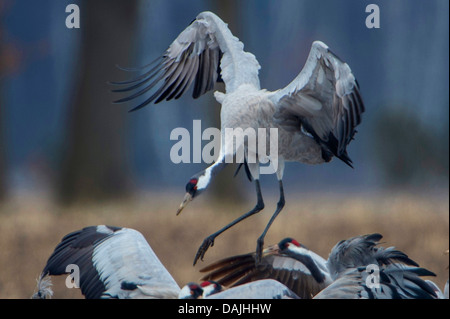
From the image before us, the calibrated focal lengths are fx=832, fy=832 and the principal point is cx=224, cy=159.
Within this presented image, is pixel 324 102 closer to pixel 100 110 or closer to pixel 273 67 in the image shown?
pixel 100 110

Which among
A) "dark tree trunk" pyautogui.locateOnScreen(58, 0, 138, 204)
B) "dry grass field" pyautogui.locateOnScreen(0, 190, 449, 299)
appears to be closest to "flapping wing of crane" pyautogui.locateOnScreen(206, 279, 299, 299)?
"dry grass field" pyautogui.locateOnScreen(0, 190, 449, 299)

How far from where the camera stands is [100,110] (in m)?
9.15

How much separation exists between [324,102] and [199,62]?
44.2 inches

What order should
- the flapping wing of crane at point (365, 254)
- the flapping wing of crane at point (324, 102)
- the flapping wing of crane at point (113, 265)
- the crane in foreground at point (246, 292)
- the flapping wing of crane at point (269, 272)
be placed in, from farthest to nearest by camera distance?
the flapping wing of crane at point (269, 272) < the flapping wing of crane at point (365, 254) < the flapping wing of crane at point (324, 102) < the flapping wing of crane at point (113, 265) < the crane in foreground at point (246, 292)

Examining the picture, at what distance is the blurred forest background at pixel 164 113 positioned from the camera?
8.92m

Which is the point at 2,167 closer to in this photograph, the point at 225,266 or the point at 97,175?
the point at 97,175

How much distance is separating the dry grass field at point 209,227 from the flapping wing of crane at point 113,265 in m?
1.43

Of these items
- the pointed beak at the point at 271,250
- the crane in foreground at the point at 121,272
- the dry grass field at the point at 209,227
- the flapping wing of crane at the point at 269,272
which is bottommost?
the dry grass field at the point at 209,227

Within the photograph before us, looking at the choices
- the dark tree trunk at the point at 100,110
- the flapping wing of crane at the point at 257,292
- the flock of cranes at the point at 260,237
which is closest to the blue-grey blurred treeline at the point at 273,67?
the dark tree trunk at the point at 100,110

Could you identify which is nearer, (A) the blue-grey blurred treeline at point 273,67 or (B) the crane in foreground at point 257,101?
(B) the crane in foreground at point 257,101

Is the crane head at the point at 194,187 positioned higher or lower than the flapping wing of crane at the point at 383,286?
higher

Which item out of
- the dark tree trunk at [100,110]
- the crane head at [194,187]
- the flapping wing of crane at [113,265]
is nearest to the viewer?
the flapping wing of crane at [113,265]

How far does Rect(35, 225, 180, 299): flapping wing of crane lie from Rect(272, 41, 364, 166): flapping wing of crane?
3.92 feet

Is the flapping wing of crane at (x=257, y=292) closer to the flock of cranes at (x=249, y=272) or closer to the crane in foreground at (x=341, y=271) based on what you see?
the flock of cranes at (x=249, y=272)
